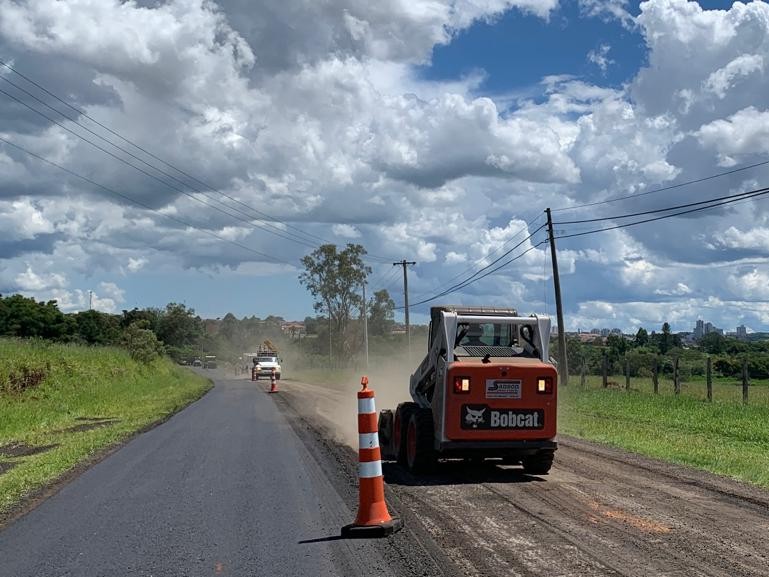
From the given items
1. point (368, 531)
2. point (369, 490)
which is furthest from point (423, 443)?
point (368, 531)

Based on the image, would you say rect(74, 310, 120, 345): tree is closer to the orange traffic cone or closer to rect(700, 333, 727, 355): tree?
rect(700, 333, 727, 355): tree

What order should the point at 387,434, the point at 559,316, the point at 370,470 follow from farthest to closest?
the point at 559,316 → the point at 387,434 → the point at 370,470

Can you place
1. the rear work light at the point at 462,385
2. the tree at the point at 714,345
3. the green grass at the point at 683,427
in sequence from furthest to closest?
the tree at the point at 714,345 < the green grass at the point at 683,427 < the rear work light at the point at 462,385

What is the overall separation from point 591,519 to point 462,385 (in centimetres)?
310

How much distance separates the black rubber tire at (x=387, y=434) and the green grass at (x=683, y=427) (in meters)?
4.36

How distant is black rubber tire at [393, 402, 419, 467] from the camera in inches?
473

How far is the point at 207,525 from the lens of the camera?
789cm

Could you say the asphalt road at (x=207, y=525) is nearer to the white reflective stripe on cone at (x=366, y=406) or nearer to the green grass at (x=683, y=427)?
the white reflective stripe on cone at (x=366, y=406)

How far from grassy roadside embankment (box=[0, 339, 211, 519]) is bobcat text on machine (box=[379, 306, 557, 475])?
16.9 ft

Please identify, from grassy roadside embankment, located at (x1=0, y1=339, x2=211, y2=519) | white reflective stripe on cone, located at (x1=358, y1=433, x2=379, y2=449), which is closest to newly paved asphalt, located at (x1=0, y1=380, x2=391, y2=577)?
white reflective stripe on cone, located at (x1=358, y1=433, x2=379, y2=449)

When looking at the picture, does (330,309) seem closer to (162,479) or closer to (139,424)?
(139,424)

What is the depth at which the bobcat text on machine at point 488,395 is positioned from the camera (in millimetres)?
10734

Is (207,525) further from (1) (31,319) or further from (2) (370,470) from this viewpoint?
(1) (31,319)

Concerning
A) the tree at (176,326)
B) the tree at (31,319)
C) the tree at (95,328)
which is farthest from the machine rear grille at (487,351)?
the tree at (176,326)
